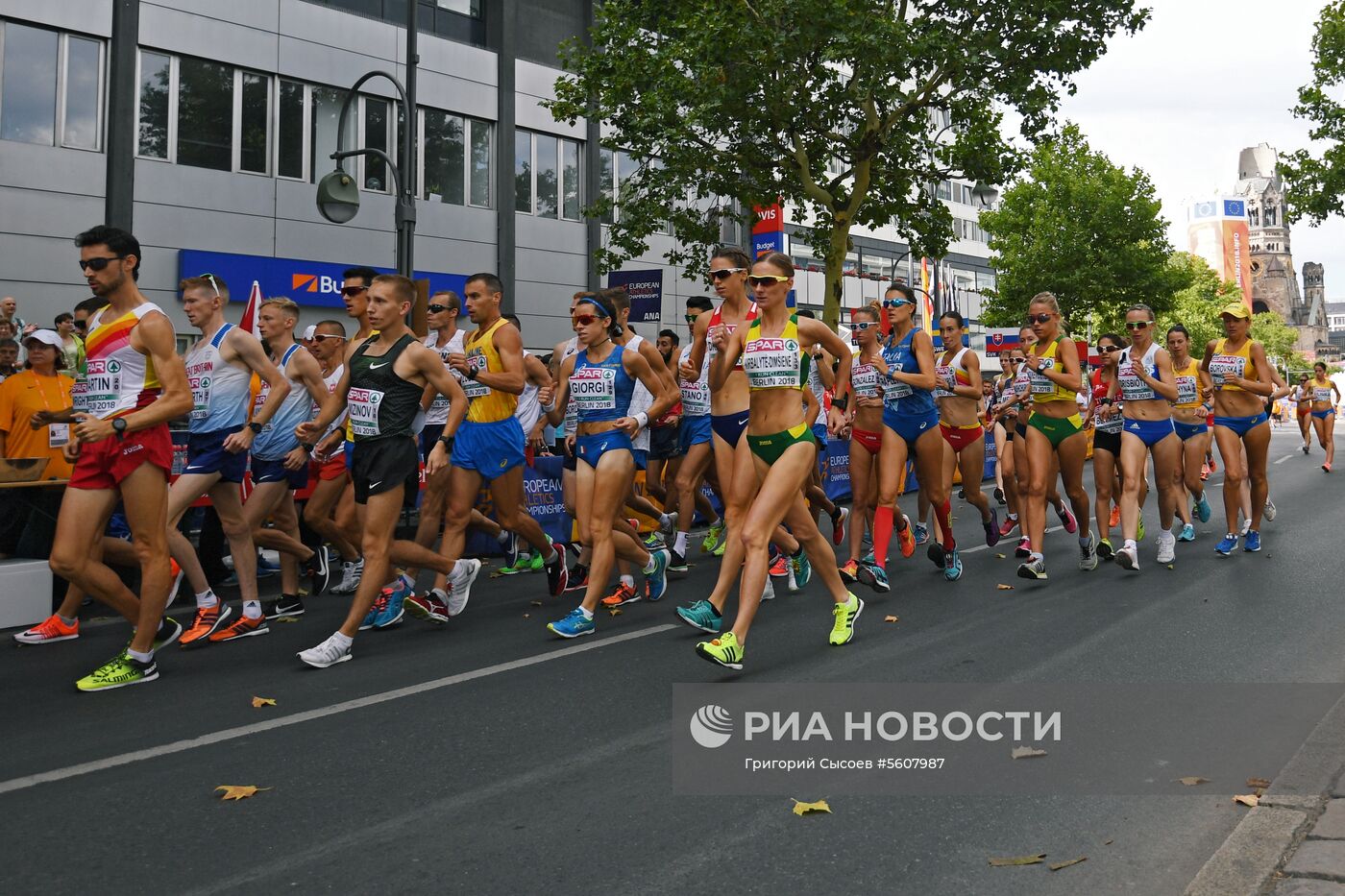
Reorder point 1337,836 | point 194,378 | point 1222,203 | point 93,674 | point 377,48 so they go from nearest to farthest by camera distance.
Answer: point 1337,836
point 93,674
point 194,378
point 377,48
point 1222,203

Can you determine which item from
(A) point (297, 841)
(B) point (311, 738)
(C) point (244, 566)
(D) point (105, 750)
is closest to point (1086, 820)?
(A) point (297, 841)

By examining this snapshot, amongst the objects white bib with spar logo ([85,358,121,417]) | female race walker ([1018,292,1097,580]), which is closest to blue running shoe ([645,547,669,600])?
female race walker ([1018,292,1097,580])

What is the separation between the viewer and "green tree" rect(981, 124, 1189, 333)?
50.1 metres

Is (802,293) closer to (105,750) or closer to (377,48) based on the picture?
(377,48)

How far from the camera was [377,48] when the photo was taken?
24.0m

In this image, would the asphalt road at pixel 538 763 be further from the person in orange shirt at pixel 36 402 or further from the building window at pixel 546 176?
the building window at pixel 546 176

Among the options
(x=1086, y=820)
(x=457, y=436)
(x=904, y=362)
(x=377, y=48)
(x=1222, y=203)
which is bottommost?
(x=1086, y=820)

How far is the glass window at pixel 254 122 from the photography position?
2178 centimetres

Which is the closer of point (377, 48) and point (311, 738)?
point (311, 738)

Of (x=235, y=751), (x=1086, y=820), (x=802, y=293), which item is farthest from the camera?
(x=802, y=293)

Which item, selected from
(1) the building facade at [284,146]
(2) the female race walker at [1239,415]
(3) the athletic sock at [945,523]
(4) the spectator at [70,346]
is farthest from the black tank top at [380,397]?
(1) the building facade at [284,146]

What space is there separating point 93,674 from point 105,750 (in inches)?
50.8

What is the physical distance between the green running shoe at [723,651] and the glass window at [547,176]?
23194mm

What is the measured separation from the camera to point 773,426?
6.45 m
